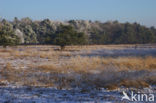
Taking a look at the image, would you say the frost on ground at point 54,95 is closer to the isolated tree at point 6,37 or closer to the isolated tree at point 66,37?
the isolated tree at point 66,37

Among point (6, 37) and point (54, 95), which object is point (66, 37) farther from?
point (54, 95)

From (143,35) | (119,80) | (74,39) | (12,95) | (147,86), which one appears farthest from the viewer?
(143,35)

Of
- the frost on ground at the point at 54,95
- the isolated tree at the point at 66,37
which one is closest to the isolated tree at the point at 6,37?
the isolated tree at the point at 66,37

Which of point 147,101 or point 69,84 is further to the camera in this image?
point 69,84

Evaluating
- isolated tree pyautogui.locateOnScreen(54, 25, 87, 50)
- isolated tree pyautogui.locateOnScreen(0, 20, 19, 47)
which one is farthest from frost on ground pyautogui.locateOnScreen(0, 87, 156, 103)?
isolated tree pyautogui.locateOnScreen(0, 20, 19, 47)

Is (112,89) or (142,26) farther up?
(142,26)

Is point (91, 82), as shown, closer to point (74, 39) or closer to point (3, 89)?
point (3, 89)

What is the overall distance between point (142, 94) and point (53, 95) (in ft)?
10.2

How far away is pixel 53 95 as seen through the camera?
7.61 meters

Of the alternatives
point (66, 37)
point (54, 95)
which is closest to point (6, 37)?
point (66, 37)

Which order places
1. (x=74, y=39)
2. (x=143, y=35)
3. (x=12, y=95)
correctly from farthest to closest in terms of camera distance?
(x=143, y=35) < (x=74, y=39) < (x=12, y=95)

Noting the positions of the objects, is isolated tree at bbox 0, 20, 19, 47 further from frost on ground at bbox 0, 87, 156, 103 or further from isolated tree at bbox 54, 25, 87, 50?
frost on ground at bbox 0, 87, 156, 103

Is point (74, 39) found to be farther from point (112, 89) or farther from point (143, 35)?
point (143, 35)

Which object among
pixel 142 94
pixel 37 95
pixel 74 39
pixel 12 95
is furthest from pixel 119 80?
pixel 74 39
